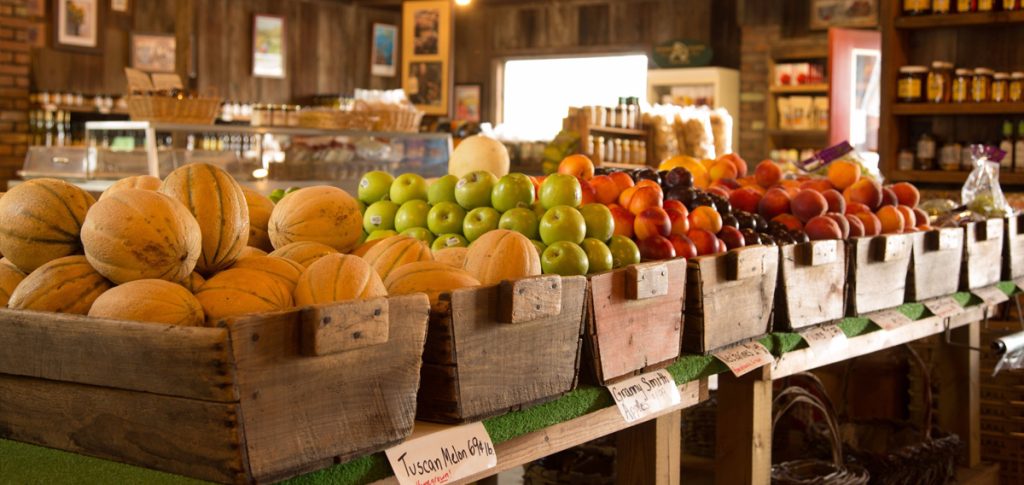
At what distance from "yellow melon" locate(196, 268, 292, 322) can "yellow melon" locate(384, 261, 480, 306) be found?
6.6 inches

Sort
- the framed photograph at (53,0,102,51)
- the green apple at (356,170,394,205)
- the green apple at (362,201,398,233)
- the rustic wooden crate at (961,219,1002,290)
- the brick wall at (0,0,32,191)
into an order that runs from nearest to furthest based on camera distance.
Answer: the green apple at (362,201,398,233), the green apple at (356,170,394,205), the rustic wooden crate at (961,219,1002,290), the brick wall at (0,0,32,191), the framed photograph at (53,0,102,51)

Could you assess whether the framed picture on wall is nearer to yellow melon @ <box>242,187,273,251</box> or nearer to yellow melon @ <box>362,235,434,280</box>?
yellow melon @ <box>242,187,273,251</box>

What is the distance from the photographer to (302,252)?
170cm

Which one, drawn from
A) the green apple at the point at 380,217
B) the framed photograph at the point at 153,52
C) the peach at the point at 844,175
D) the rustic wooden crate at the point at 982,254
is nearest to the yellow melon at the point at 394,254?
the green apple at the point at 380,217

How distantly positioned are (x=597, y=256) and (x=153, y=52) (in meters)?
9.43

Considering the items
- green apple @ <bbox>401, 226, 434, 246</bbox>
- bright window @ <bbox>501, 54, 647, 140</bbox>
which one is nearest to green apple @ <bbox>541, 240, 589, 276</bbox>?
green apple @ <bbox>401, 226, 434, 246</bbox>

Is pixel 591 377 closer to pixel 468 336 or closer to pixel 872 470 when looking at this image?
pixel 468 336

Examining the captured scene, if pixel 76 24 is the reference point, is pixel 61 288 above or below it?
below

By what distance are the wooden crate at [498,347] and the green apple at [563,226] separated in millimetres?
396

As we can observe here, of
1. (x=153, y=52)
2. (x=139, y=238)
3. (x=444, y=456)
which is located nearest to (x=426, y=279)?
(x=444, y=456)

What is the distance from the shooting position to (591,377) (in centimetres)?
177

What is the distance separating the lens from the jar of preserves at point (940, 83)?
213 inches

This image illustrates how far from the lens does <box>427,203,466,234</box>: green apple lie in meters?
2.26

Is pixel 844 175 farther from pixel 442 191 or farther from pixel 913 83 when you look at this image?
pixel 913 83
